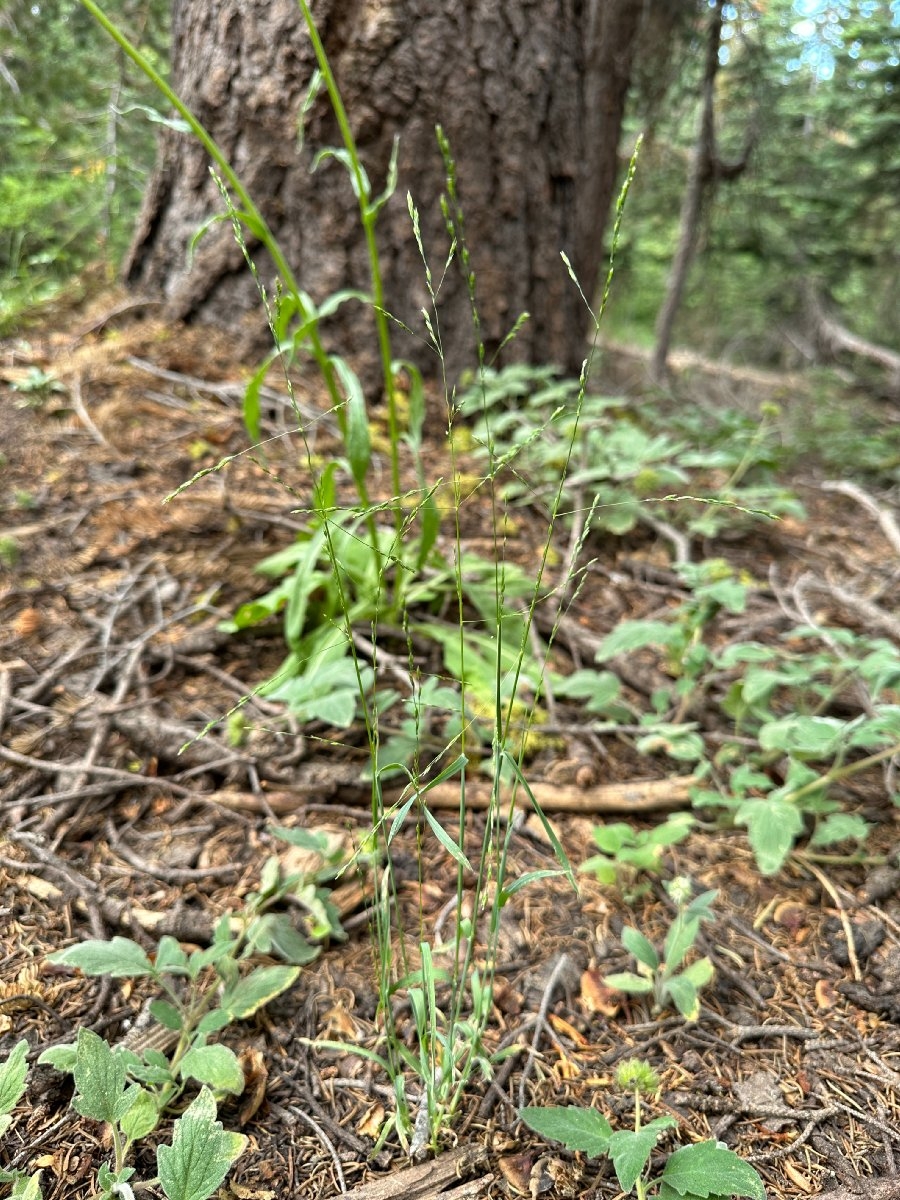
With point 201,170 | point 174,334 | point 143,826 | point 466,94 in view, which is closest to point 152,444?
point 174,334

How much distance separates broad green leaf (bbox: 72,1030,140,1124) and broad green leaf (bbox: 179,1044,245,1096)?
0.08 meters

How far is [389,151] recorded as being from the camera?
8.50 feet

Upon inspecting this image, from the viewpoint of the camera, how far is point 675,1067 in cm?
107

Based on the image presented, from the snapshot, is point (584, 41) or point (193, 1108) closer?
point (193, 1108)

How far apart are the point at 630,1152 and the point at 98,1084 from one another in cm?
61

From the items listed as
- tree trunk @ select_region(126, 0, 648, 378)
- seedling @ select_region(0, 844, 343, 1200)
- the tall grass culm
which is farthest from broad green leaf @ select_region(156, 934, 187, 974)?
tree trunk @ select_region(126, 0, 648, 378)

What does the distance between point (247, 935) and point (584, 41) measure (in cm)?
321

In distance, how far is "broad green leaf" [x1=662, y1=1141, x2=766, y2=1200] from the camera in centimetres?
82

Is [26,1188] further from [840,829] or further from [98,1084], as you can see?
[840,829]

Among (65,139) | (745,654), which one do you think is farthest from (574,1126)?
(65,139)

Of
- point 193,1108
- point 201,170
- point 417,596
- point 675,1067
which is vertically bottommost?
point 675,1067

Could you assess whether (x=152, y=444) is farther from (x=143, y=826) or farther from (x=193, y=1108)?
(x=193, y=1108)

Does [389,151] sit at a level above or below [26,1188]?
above

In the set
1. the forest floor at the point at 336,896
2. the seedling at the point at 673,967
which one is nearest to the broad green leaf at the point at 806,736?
the forest floor at the point at 336,896
